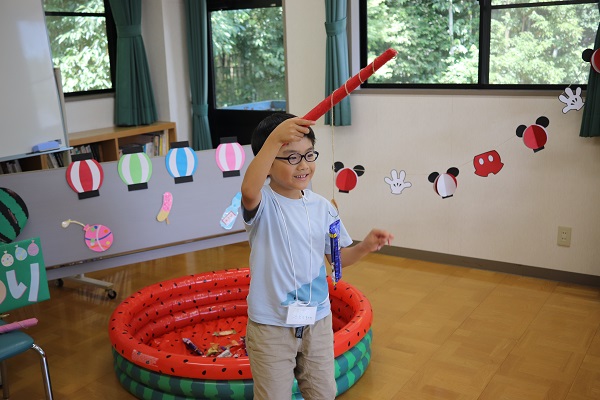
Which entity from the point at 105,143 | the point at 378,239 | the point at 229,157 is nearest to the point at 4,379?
the point at 229,157

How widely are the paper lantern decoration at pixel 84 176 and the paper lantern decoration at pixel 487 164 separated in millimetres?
2149

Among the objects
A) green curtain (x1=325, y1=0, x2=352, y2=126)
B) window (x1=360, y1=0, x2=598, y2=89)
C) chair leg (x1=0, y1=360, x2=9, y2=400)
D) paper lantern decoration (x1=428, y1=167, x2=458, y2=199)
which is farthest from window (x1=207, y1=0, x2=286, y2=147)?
chair leg (x1=0, y1=360, x2=9, y2=400)

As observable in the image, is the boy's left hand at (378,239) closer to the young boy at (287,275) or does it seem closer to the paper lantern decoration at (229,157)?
the young boy at (287,275)

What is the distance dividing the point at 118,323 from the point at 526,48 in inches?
117

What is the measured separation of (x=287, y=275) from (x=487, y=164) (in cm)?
238

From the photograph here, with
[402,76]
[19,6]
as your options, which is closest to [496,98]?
[402,76]

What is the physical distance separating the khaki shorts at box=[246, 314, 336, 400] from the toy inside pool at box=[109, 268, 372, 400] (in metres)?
0.71

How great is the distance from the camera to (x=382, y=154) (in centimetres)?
475

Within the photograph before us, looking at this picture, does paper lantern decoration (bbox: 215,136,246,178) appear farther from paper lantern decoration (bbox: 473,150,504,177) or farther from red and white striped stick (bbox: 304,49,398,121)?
red and white striped stick (bbox: 304,49,398,121)

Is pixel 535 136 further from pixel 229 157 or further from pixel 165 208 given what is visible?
pixel 165 208

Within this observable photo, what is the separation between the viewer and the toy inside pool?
8.93ft

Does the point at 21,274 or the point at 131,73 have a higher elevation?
the point at 131,73

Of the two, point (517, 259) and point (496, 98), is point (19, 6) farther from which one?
point (517, 259)

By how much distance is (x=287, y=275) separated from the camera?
6.46 ft
